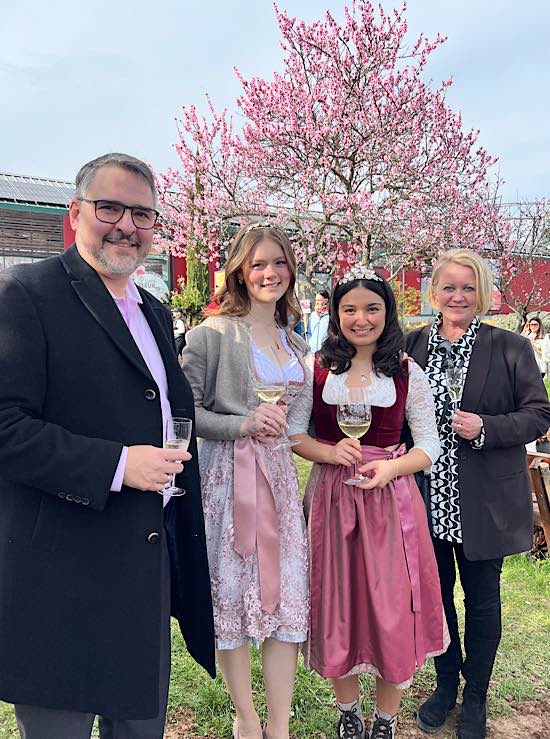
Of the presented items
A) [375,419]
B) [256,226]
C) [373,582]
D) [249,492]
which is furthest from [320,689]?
[256,226]

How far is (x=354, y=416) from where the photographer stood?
7.67 feet

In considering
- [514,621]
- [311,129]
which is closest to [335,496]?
[514,621]

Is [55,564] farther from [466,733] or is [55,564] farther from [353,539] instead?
[466,733]

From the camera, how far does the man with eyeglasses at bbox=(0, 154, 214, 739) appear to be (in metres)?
1.59

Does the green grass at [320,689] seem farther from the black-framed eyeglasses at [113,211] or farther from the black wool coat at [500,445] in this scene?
the black-framed eyeglasses at [113,211]

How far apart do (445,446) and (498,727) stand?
55.2 inches

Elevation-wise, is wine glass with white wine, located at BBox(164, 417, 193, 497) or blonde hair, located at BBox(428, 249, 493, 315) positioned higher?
blonde hair, located at BBox(428, 249, 493, 315)

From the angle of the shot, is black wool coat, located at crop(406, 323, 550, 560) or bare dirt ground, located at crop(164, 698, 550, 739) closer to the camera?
black wool coat, located at crop(406, 323, 550, 560)

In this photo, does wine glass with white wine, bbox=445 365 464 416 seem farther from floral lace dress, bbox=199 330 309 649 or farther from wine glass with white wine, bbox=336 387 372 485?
floral lace dress, bbox=199 330 309 649

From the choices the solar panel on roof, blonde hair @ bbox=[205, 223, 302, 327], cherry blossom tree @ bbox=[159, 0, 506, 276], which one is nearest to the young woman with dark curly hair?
blonde hair @ bbox=[205, 223, 302, 327]

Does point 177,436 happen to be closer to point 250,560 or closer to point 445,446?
point 250,560

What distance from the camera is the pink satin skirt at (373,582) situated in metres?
2.37

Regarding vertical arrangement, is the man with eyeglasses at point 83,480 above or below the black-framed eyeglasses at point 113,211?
below

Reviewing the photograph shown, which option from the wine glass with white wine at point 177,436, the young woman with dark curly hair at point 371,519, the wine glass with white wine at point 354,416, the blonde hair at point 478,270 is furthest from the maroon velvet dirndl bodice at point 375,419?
the wine glass with white wine at point 177,436
